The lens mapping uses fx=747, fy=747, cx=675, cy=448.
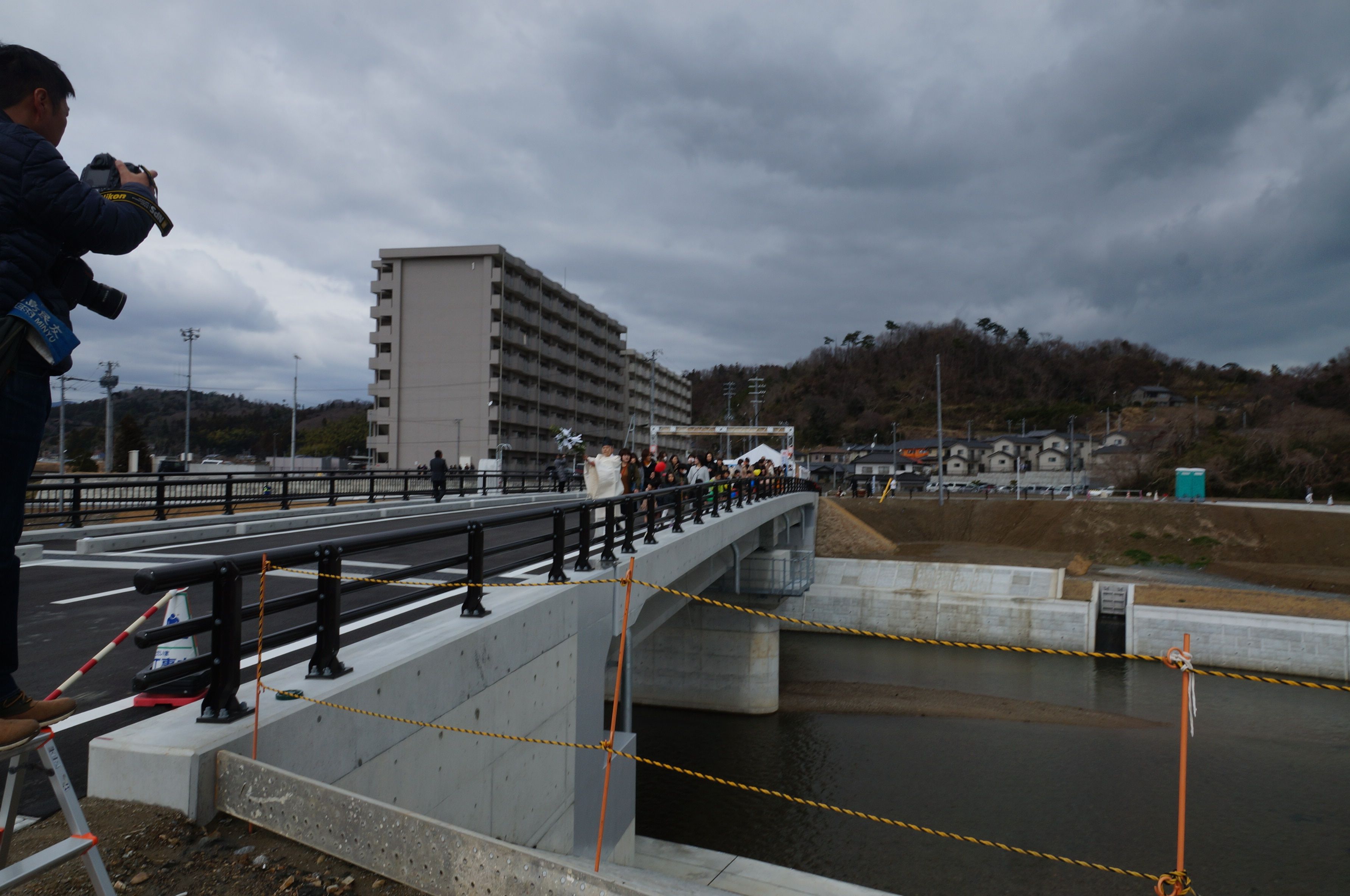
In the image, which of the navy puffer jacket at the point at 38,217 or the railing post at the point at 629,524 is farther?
the railing post at the point at 629,524

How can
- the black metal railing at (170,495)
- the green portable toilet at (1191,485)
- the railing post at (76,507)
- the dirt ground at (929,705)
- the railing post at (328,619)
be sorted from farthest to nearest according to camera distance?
the green portable toilet at (1191,485), the dirt ground at (929,705), the black metal railing at (170,495), the railing post at (76,507), the railing post at (328,619)

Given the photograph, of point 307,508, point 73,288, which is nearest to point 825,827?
point 307,508

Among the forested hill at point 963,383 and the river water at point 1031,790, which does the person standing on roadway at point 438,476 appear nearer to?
the river water at point 1031,790

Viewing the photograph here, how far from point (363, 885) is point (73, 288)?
234 cm

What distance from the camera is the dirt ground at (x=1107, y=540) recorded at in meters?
37.2

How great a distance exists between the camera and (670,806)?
17828mm

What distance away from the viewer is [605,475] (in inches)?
563

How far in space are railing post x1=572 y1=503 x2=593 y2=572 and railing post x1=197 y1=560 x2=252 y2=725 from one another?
4991 millimetres

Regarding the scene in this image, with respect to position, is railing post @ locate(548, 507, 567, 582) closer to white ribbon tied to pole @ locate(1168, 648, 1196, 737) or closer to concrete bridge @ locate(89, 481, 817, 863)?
concrete bridge @ locate(89, 481, 817, 863)

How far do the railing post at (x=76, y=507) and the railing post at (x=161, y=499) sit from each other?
3.99ft

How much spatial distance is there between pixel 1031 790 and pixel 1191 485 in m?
47.2

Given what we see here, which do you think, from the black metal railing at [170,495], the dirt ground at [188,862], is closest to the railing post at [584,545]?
the black metal railing at [170,495]

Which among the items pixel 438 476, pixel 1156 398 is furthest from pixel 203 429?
pixel 1156 398

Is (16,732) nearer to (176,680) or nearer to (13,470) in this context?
(13,470)
